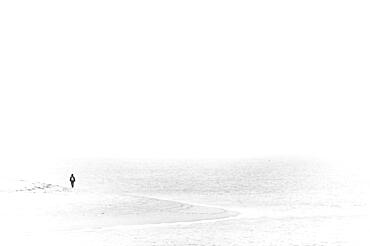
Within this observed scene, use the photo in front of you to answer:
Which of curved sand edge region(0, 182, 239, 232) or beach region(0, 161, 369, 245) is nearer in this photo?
beach region(0, 161, 369, 245)

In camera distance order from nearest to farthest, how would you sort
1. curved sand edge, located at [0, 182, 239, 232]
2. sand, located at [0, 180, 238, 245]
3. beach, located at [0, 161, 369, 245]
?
beach, located at [0, 161, 369, 245] → sand, located at [0, 180, 238, 245] → curved sand edge, located at [0, 182, 239, 232]

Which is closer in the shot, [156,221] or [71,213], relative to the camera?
[156,221]

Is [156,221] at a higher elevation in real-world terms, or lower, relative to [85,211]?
lower

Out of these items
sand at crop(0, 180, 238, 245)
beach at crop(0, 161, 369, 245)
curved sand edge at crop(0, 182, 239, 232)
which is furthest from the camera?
curved sand edge at crop(0, 182, 239, 232)

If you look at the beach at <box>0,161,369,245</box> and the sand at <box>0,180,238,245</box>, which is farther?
the sand at <box>0,180,238,245</box>

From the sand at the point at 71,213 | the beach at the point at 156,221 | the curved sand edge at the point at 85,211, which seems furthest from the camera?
the curved sand edge at the point at 85,211

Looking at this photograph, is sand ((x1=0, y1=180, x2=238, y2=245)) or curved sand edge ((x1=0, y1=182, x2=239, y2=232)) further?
curved sand edge ((x1=0, y1=182, x2=239, y2=232))

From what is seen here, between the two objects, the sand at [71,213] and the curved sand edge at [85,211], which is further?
the curved sand edge at [85,211]

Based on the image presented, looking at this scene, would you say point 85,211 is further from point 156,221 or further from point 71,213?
point 156,221

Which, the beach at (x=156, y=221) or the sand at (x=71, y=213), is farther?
the sand at (x=71, y=213)

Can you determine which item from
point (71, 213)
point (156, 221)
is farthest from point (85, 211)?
point (156, 221)

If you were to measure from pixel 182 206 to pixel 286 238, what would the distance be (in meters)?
21.1

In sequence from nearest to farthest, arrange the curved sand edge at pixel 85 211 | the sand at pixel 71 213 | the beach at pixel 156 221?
the beach at pixel 156 221 < the sand at pixel 71 213 < the curved sand edge at pixel 85 211

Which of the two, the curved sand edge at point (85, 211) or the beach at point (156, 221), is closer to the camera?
the beach at point (156, 221)
